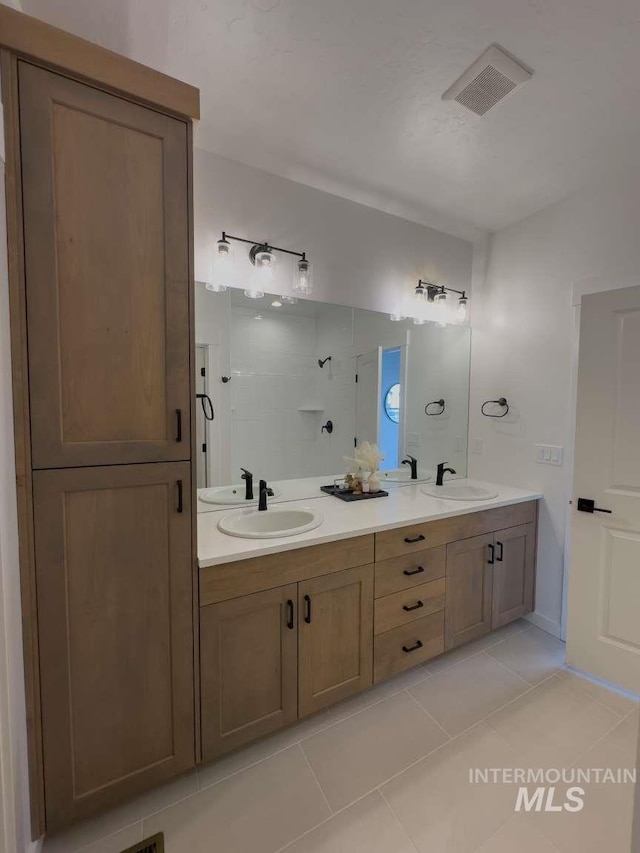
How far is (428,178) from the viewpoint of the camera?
81.4 inches

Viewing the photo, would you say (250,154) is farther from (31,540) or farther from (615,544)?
(615,544)

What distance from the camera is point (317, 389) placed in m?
2.18

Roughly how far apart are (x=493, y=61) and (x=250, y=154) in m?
1.10

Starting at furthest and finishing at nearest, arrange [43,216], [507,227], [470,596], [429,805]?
[507,227] < [470,596] < [429,805] < [43,216]

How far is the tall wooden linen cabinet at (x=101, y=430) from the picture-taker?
101 cm

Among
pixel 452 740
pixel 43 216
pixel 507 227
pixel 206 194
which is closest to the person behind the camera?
pixel 43 216

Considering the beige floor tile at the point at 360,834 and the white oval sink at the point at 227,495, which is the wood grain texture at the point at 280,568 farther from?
the beige floor tile at the point at 360,834

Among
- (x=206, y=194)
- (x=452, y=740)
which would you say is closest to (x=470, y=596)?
(x=452, y=740)

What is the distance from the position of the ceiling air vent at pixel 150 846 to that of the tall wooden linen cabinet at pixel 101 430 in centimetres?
14

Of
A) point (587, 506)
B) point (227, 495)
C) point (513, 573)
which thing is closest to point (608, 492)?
point (587, 506)

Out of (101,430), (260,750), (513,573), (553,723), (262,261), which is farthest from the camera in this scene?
(513,573)

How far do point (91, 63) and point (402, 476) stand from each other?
7.92 feet

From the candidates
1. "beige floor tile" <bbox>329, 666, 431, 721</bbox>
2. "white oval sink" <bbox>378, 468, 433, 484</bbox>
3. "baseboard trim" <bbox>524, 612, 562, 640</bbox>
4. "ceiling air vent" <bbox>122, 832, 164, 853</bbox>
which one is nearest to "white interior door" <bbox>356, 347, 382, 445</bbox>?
"white oval sink" <bbox>378, 468, 433, 484</bbox>

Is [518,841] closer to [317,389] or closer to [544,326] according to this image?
[317,389]
